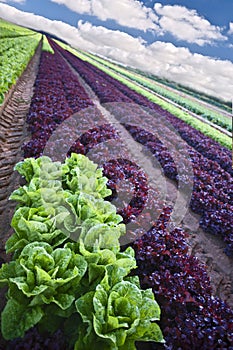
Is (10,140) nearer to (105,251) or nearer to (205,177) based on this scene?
(205,177)

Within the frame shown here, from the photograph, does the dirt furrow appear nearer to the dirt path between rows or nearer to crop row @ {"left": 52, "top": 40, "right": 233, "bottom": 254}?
the dirt path between rows

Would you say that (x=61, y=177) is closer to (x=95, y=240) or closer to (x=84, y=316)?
(x=95, y=240)

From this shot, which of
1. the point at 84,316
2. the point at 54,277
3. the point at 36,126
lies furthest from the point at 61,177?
the point at 36,126

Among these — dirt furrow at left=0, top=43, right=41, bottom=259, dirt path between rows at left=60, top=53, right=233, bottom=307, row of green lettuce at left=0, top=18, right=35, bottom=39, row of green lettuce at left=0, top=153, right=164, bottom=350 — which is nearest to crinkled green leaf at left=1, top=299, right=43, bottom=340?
row of green lettuce at left=0, top=153, right=164, bottom=350

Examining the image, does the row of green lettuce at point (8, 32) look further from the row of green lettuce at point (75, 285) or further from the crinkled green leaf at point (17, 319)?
the crinkled green leaf at point (17, 319)

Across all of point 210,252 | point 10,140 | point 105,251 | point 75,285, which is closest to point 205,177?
point 210,252

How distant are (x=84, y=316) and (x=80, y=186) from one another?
2.12m

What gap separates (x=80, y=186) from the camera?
14.6ft

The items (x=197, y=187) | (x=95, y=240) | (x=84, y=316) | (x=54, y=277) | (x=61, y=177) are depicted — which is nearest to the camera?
(x=84, y=316)

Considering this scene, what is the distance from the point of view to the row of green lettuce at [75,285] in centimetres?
258

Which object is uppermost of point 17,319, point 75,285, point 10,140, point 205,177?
point 205,177

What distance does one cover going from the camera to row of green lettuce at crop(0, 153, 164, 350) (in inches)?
102

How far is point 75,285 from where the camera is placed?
9.48ft

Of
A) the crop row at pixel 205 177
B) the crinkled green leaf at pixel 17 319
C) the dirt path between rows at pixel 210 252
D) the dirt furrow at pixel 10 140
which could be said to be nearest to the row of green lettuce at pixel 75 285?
the crinkled green leaf at pixel 17 319
